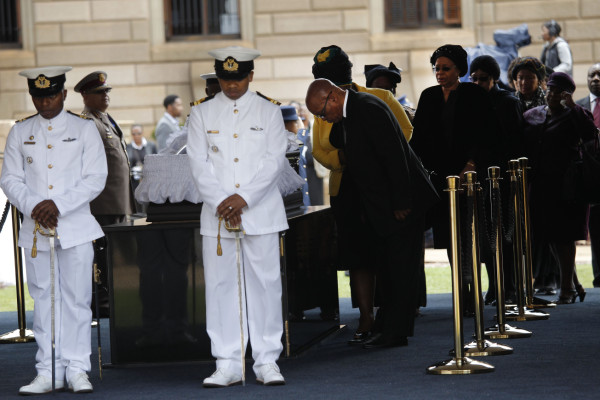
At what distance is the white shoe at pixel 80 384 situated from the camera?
21.7 feet

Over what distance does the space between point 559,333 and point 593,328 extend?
0.33 m

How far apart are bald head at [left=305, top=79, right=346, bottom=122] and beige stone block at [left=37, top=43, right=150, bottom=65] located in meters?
13.3

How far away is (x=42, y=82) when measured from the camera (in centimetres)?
675

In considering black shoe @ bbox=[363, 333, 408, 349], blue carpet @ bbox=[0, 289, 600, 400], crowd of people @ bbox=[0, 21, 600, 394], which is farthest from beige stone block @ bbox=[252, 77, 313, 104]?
black shoe @ bbox=[363, 333, 408, 349]

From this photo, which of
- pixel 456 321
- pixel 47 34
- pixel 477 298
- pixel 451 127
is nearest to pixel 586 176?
pixel 451 127

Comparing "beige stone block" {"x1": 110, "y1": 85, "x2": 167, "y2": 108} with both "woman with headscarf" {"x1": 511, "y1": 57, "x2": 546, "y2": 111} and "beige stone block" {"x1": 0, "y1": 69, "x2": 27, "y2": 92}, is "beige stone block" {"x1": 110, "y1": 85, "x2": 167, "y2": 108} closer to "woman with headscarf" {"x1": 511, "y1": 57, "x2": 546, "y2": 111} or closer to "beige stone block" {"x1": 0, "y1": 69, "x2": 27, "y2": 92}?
"beige stone block" {"x1": 0, "y1": 69, "x2": 27, "y2": 92}

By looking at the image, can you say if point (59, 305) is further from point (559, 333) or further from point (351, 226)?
point (559, 333)

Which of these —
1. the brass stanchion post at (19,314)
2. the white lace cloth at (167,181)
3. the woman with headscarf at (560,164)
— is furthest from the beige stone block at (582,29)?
the white lace cloth at (167,181)

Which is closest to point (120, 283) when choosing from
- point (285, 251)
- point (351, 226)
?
point (285, 251)

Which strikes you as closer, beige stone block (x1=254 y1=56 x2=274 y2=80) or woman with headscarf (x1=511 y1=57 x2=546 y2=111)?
woman with headscarf (x1=511 y1=57 x2=546 y2=111)

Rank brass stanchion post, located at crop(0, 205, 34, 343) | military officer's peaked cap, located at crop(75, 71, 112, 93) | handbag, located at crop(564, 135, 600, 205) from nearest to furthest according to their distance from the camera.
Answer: brass stanchion post, located at crop(0, 205, 34, 343) → military officer's peaked cap, located at crop(75, 71, 112, 93) → handbag, located at crop(564, 135, 600, 205)

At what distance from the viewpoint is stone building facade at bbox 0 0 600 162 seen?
19672 millimetres

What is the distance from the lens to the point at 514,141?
9.60 m

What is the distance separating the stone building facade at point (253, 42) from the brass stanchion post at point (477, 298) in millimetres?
12371
